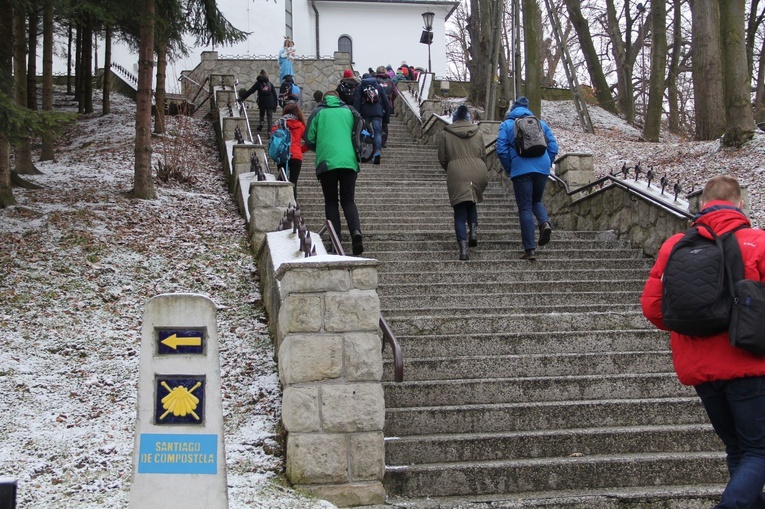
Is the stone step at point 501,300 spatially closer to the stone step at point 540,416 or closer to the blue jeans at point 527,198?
the blue jeans at point 527,198

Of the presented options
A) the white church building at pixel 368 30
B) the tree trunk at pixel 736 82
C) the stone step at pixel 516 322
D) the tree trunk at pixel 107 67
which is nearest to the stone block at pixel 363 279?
the stone step at pixel 516 322

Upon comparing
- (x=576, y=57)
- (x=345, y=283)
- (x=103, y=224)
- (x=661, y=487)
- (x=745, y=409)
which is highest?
(x=576, y=57)

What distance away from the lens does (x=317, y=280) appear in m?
5.60

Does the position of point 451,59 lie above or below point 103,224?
above

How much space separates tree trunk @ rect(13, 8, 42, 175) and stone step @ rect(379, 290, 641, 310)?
21.0 ft

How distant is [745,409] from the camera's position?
4.34m

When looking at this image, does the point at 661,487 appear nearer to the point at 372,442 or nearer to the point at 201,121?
the point at 372,442

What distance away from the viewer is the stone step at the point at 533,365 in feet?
22.6

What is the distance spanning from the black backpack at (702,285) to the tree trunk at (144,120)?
32.6 feet

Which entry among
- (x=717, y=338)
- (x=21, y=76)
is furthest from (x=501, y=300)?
(x=21, y=76)

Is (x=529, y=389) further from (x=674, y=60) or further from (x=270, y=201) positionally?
(x=674, y=60)

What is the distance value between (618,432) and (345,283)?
2195 millimetres

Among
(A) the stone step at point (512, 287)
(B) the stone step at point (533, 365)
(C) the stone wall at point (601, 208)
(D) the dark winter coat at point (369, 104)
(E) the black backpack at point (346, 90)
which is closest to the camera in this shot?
(B) the stone step at point (533, 365)

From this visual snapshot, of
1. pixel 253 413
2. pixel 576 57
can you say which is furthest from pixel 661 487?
pixel 576 57
